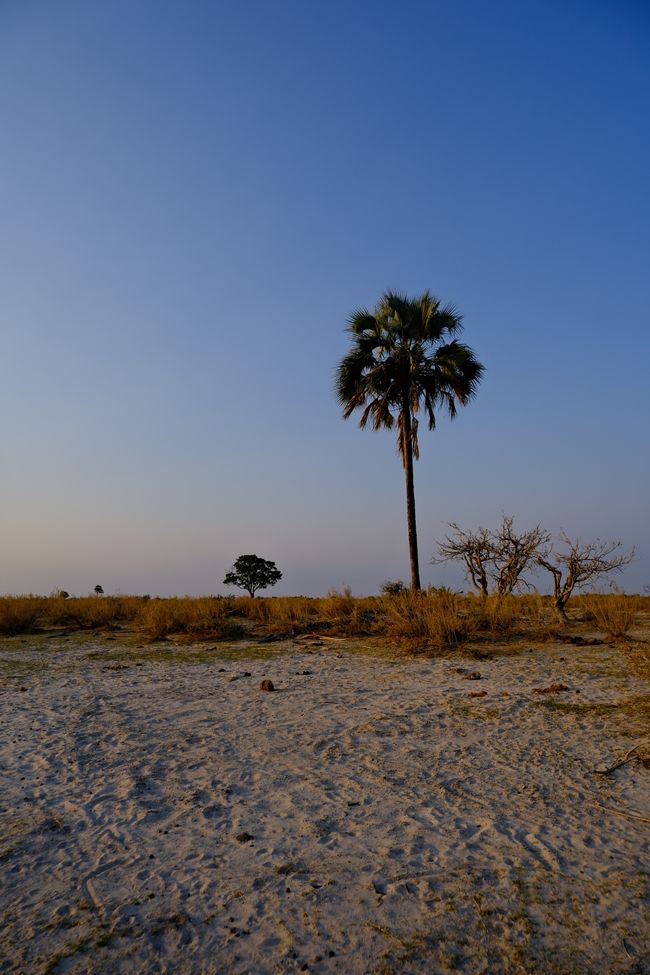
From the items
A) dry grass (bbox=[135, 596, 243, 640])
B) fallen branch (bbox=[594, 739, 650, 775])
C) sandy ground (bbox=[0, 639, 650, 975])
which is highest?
dry grass (bbox=[135, 596, 243, 640])

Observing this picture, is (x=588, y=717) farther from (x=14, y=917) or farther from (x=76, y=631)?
(x=76, y=631)

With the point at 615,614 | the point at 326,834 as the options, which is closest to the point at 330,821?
the point at 326,834

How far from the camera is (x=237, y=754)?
15.6ft

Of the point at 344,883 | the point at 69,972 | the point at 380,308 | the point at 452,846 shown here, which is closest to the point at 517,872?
the point at 452,846

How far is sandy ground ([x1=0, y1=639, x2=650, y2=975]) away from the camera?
7.96 ft

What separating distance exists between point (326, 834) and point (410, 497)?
596 inches

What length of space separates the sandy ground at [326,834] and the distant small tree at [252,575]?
2910 cm

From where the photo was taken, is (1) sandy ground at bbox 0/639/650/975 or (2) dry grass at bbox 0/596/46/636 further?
(2) dry grass at bbox 0/596/46/636

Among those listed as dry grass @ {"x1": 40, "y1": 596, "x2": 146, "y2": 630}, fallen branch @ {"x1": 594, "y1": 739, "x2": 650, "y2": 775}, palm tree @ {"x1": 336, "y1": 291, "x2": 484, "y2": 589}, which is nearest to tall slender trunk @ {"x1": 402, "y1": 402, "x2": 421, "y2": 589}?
palm tree @ {"x1": 336, "y1": 291, "x2": 484, "y2": 589}

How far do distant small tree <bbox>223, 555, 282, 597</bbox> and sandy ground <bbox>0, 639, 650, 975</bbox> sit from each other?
29104 millimetres

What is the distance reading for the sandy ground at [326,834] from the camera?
243cm

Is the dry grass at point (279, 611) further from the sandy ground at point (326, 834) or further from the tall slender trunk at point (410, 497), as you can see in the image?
the sandy ground at point (326, 834)

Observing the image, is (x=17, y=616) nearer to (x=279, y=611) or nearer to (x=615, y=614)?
(x=279, y=611)

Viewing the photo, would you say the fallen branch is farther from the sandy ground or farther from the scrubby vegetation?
the scrubby vegetation
